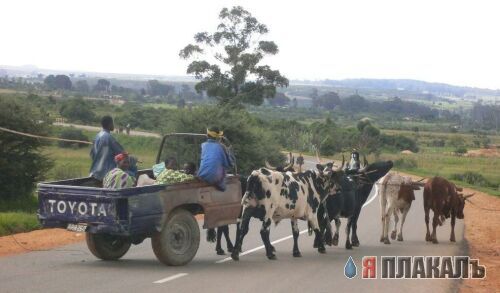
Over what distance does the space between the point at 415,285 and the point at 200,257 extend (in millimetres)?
3829

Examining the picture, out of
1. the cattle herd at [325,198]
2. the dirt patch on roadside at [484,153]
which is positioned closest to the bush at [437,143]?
the dirt patch on roadside at [484,153]

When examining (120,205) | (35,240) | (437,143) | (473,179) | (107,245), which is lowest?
(437,143)

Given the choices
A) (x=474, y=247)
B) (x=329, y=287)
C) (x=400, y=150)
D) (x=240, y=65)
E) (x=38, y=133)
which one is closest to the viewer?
(x=329, y=287)

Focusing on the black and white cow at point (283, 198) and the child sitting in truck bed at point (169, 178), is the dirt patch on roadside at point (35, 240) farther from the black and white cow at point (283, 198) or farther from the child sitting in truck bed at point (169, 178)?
the black and white cow at point (283, 198)

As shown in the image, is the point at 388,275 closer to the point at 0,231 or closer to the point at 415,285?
the point at 415,285

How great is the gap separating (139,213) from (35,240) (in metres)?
5.62

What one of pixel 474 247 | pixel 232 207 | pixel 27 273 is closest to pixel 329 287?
pixel 232 207

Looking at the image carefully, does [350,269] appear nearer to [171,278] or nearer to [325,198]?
[325,198]

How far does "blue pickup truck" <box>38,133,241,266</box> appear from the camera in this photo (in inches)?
437

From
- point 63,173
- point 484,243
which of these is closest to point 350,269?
point 484,243

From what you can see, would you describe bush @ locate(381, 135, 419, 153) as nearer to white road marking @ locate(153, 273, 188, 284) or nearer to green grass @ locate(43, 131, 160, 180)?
green grass @ locate(43, 131, 160, 180)

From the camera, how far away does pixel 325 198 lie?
14766 millimetres

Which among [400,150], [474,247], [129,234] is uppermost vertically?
[129,234]

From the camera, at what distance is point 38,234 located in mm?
17156
